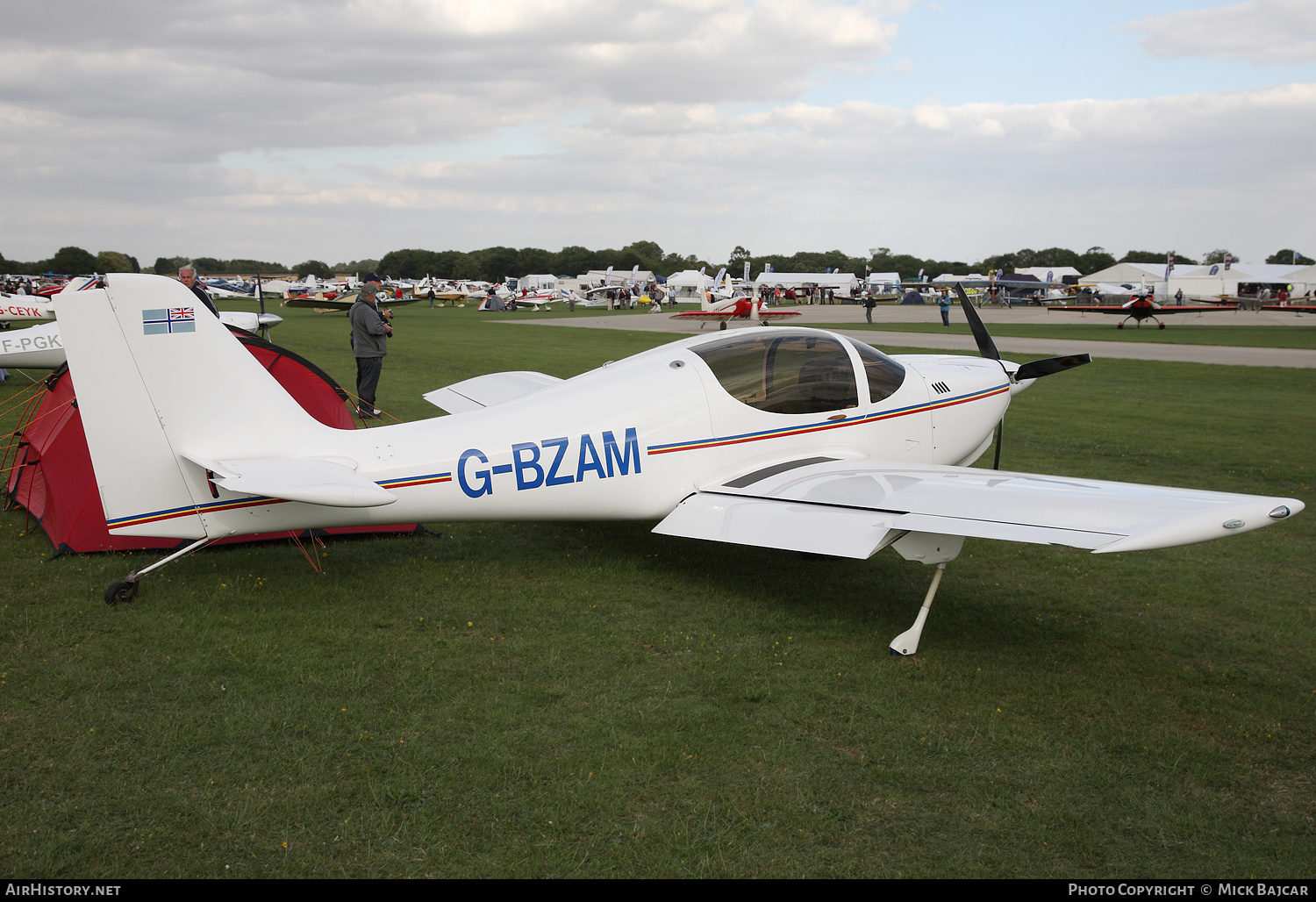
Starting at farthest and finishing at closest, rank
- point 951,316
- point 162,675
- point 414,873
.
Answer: point 951,316
point 162,675
point 414,873

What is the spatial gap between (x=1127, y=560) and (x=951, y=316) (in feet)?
144

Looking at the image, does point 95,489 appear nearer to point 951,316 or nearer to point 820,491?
point 820,491

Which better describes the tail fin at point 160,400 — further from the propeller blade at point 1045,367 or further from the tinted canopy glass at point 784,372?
the propeller blade at point 1045,367

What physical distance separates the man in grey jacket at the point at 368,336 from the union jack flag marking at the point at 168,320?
5.57m

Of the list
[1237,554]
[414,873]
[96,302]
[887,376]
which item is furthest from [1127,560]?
[96,302]

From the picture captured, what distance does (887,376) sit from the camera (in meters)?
6.61

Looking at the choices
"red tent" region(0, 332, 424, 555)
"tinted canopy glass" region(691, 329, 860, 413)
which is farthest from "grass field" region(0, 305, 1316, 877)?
"tinted canopy glass" region(691, 329, 860, 413)

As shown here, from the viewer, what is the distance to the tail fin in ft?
15.5

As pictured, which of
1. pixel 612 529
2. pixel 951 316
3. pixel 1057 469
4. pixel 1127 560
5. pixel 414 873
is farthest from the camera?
pixel 951 316

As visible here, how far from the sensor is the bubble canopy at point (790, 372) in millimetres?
6181

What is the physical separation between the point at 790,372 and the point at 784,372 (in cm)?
4

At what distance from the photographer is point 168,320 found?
4871 mm

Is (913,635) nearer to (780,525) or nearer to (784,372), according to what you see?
(780,525)

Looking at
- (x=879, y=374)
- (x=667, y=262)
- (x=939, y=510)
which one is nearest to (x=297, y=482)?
(x=939, y=510)
